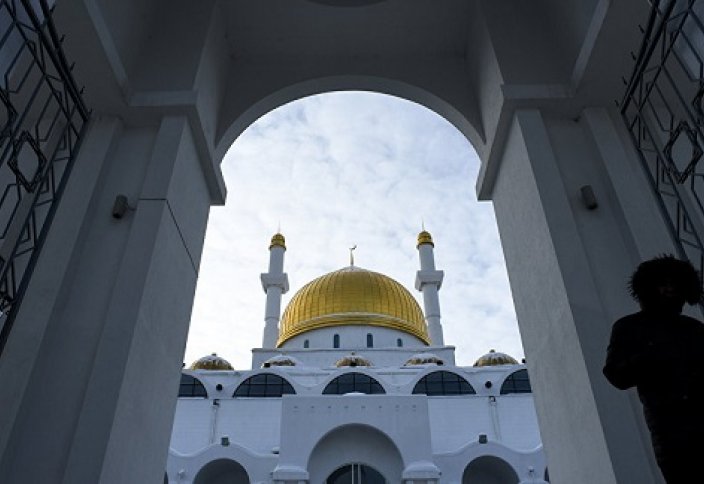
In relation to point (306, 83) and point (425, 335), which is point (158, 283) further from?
point (425, 335)

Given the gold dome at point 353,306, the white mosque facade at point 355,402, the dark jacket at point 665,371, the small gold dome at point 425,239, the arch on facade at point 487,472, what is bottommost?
the dark jacket at point 665,371

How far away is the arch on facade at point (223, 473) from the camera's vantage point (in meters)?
15.7

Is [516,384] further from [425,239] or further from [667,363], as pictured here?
[667,363]

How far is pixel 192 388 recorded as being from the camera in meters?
19.6

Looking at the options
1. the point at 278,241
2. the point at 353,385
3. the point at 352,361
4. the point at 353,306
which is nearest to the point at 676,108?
the point at 353,385

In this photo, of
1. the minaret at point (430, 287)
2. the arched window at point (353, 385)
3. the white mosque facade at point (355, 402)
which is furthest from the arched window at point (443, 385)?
the minaret at point (430, 287)

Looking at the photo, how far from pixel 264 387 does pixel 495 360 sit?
884 centimetres

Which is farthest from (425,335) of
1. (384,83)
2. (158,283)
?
A: (158,283)

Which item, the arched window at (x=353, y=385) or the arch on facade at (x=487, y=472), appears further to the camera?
the arched window at (x=353, y=385)

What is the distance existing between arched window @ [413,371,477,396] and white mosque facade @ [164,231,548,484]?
34 mm

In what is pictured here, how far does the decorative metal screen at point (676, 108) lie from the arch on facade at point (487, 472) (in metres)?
13.3

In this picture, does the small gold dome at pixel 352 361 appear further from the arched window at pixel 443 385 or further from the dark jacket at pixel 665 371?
the dark jacket at pixel 665 371

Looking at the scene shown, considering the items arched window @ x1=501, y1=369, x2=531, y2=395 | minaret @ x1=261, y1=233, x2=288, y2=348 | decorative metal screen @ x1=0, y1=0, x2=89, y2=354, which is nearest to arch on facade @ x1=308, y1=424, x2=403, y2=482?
arched window @ x1=501, y1=369, x2=531, y2=395

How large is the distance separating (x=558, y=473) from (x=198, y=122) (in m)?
3.44
